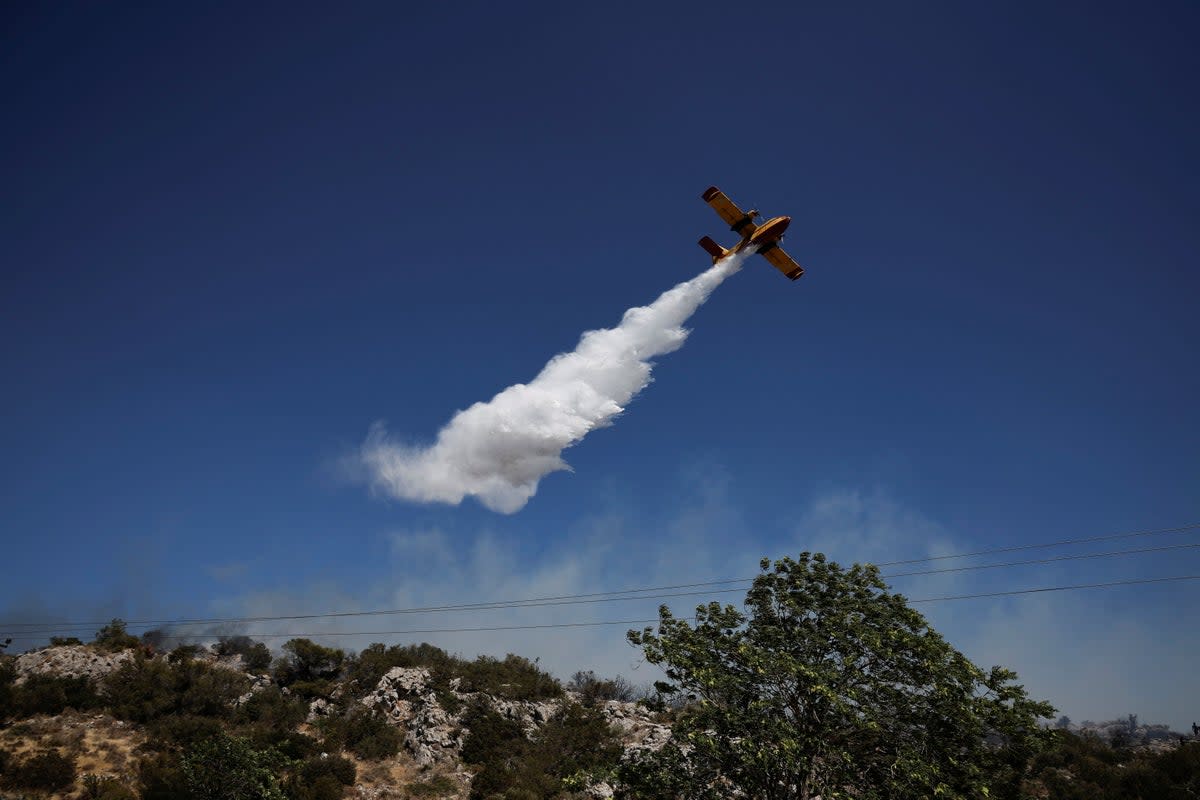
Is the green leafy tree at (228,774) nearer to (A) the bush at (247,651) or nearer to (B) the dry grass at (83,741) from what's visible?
(B) the dry grass at (83,741)

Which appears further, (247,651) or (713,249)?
(247,651)

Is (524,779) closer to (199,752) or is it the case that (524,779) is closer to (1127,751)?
(199,752)

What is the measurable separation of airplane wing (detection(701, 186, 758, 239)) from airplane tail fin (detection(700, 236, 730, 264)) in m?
1.83

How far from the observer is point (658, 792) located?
60.3ft

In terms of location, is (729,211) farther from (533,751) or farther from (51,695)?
(51,695)

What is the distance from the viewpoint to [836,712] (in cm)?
1738

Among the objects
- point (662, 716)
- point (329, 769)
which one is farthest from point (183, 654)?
point (662, 716)

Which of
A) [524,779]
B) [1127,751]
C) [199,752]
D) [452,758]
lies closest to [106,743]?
[199,752]

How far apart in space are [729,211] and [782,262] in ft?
15.8

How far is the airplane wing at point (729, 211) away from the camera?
34.4 metres

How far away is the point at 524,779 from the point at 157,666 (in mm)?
28210

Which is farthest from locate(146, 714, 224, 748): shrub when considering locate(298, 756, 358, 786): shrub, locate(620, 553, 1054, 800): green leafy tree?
locate(620, 553, 1054, 800): green leafy tree

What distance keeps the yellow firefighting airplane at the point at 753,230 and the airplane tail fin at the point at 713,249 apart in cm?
35

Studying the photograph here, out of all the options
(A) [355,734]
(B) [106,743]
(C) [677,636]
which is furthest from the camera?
(A) [355,734]
